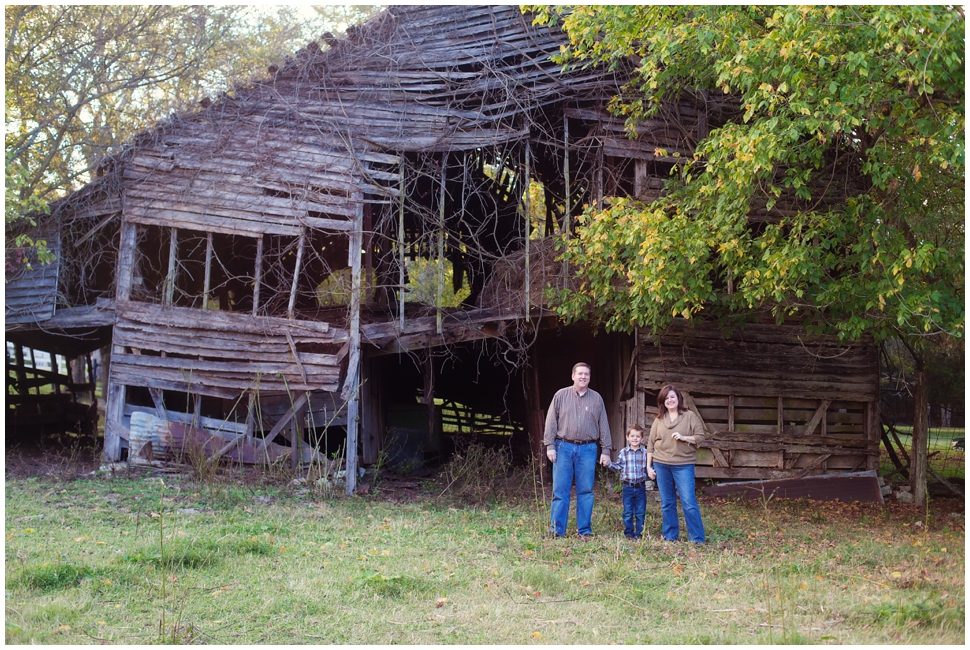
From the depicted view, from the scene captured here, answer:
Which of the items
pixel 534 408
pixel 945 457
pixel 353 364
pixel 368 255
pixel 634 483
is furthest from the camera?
pixel 945 457

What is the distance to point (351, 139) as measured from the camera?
12023 mm

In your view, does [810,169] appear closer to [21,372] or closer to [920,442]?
[920,442]

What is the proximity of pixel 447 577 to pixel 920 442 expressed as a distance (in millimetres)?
8841

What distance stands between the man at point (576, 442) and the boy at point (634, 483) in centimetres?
43

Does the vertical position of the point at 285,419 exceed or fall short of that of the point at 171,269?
it falls short

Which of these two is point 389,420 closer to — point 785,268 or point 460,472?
point 460,472

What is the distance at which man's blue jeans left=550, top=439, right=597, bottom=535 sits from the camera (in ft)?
26.9

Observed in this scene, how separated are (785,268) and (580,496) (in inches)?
126

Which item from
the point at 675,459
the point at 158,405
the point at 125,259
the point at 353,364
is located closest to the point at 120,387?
the point at 158,405

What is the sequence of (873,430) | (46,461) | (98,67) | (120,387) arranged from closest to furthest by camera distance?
(873,430) < (120,387) < (46,461) < (98,67)

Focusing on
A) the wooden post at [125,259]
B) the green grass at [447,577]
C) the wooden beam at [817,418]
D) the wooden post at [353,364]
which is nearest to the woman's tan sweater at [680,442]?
the green grass at [447,577]

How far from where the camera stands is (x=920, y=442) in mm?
12031

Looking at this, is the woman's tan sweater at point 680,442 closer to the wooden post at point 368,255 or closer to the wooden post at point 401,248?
the wooden post at point 401,248

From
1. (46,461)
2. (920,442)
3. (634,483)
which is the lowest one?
(46,461)
